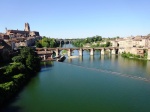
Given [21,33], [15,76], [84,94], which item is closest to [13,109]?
[15,76]

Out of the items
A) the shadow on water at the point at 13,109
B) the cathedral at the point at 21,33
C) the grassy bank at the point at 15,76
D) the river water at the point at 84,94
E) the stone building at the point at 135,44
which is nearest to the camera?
the shadow on water at the point at 13,109

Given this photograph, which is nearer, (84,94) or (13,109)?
(13,109)

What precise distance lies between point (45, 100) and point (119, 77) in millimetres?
12261

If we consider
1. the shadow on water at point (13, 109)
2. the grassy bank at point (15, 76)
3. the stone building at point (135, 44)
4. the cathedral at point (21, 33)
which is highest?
the cathedral at point (21, 33)

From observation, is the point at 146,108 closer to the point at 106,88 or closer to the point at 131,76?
the point at 106,88

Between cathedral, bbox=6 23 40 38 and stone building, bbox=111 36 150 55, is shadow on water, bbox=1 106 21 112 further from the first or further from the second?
cathedral, bbox=6 23 40 38

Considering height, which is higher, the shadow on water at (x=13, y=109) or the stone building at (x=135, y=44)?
the stone building at (x=135, y=44)

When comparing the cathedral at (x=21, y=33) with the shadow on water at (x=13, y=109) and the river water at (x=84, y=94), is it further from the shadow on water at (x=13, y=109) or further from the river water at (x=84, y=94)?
the shadow on water at (x=13, y=109)

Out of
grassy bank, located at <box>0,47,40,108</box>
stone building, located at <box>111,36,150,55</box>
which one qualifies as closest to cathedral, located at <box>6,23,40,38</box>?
stone building, located at <box>111,36,150,55</box>

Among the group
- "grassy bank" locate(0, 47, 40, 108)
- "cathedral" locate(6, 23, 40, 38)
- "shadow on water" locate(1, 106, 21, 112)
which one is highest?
"cathedral" locate(6, 23, 40, 38)

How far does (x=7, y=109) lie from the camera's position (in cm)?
1581

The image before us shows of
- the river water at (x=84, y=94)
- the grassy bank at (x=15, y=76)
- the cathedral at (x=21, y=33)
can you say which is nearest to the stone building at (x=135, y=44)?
the river water at (x=84, y=94)

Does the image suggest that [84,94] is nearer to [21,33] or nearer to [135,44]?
[135,44]

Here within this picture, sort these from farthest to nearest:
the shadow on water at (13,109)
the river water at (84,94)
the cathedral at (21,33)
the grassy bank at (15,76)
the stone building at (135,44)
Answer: the cathedral at (21,33)
the stone building at (135,44)
the grassy bank at (15,76)
the river water at (84,94)
the shadow on water at (13,109)
